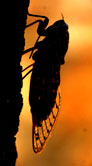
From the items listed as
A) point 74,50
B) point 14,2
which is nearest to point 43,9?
point 74,50

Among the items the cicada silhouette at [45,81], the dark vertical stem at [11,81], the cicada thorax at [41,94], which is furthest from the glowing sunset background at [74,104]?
the dark vertical stem at [11,81]

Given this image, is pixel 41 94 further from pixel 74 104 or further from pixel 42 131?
pixel 74 104

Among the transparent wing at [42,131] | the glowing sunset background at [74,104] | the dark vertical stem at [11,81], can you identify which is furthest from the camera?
the glowing sunset background at [74,104]

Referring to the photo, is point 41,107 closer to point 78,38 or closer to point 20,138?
point 20,138

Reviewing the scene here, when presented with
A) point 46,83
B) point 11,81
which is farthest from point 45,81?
point 11,81

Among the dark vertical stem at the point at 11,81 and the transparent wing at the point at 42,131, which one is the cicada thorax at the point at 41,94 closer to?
the transparent wing at the point at 42,131

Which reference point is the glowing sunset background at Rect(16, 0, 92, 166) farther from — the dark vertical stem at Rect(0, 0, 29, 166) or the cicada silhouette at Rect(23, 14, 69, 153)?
the dark vertical stem at Rect(0, 0, 29, 166)

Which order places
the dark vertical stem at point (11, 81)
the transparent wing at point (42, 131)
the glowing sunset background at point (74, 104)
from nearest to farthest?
the dark vertical stem at point (11, 81) < the transparent wing at point (42, 131) < the glowing sunset background at point (74, 104)

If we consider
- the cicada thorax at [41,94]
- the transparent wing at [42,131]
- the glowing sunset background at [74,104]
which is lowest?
the transparent wing at [42,131]
